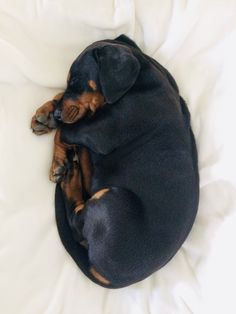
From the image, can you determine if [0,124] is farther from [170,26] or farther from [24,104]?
[170,26]

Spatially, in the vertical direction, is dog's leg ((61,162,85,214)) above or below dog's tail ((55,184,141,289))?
above

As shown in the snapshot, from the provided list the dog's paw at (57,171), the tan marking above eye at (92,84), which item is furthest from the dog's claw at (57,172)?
the tan marking above eye at (92,84)

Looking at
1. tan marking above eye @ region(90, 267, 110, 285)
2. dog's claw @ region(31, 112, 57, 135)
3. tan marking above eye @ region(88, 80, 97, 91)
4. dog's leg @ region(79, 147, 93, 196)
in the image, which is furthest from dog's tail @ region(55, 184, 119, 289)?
tan marking above eye @ region(88, 80, 97, 91)

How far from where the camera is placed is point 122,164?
1564mm

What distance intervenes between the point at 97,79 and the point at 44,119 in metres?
0.22

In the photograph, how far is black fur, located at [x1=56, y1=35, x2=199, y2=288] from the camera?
1434 mm

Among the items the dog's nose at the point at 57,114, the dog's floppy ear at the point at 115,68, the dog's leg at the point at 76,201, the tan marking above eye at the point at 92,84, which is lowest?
the dog's leg at the point at 76,201

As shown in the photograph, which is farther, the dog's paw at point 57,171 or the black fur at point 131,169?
the dog's paw at point 57,171

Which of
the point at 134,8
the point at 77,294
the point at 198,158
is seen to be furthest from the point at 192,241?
the point at 134,8

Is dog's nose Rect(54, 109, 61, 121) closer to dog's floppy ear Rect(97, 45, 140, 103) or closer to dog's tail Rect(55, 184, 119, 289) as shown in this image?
dog's floppy ear Rect(97, 45, 140, 103)

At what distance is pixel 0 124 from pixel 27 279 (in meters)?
0.51

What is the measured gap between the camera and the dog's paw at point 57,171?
1.56m

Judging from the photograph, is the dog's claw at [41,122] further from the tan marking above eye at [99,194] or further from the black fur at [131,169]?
the tan marking above eye at [99,194]

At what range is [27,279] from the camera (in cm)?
146
